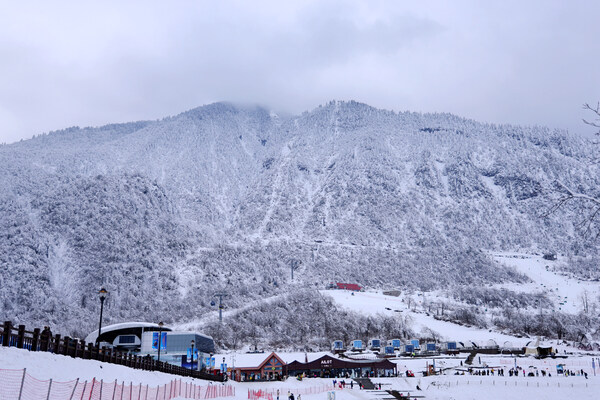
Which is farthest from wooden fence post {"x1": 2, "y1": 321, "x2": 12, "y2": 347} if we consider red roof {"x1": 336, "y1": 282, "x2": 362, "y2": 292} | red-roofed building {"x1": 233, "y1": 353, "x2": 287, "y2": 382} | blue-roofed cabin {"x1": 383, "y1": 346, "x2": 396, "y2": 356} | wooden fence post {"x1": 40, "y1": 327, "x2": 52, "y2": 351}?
red roof {"x1": 336, "y1": 282, "x2": 362, "y2": 292}

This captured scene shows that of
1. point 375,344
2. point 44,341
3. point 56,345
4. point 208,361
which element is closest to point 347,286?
point 375,344

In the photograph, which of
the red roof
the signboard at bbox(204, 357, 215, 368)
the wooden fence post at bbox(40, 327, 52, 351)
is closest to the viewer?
the wooden fence post at bbox(40, 327, 52, 351)

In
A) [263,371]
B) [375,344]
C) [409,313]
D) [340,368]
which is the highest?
[409,313]

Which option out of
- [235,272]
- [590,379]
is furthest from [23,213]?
[590,379]

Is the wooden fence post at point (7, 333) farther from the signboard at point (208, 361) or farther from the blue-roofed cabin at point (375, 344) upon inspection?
the blue-roofed cabin at point (375, 344)

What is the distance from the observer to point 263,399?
1868 inches

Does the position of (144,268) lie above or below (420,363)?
above

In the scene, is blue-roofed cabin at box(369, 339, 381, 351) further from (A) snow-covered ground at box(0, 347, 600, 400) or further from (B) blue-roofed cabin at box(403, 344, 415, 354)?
(A) snow-covered ground at box(0, 347, 600, 400)

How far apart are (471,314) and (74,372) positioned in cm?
12847

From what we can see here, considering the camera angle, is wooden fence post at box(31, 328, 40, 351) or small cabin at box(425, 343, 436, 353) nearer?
wooden fence post at box(31, 328, 40, 351)

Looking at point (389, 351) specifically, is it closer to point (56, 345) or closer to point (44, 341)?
point (56, 345)

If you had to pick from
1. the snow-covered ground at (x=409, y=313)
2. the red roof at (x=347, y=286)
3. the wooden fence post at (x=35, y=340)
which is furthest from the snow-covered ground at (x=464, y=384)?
the red roof at (x=347, y=286)

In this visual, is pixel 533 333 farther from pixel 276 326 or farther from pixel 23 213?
pixel 23 213

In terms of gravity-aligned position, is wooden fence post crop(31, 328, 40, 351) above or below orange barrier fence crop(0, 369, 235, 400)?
above
